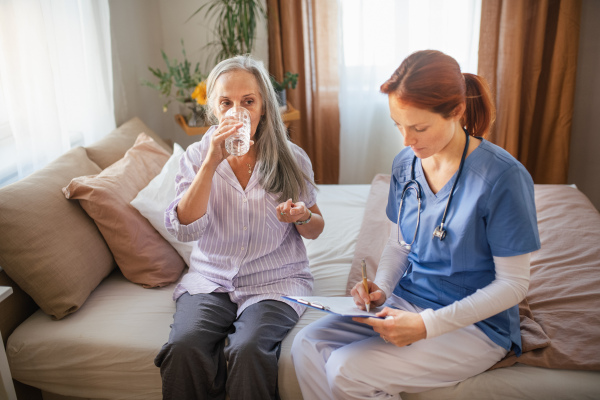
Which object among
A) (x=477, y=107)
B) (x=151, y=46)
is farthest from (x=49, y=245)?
(x=151, y=46)

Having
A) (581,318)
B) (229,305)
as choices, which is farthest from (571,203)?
(229,305)

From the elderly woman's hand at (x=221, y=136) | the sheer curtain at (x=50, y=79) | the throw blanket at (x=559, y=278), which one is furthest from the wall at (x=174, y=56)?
the elderly woman's hand at (x=221, y=136)

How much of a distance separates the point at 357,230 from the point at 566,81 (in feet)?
5.62

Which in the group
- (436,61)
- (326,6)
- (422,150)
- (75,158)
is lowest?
(75,158)

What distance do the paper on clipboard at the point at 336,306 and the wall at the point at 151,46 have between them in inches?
70.5

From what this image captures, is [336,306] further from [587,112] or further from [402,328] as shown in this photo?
[587,112]

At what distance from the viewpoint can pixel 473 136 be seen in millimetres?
1361

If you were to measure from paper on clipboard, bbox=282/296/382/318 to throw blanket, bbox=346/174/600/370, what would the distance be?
0.36m

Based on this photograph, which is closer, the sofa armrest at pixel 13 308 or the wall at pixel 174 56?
the sofa armrest at pixel 13 308

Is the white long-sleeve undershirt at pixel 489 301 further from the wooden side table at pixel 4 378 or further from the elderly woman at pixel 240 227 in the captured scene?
the wooden side table at pixel 4 378

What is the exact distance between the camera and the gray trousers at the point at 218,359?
4.44 feet

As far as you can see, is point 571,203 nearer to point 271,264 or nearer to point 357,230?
point 357,230

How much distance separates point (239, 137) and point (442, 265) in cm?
67

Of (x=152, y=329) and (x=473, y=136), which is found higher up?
(x=473, y=136)
